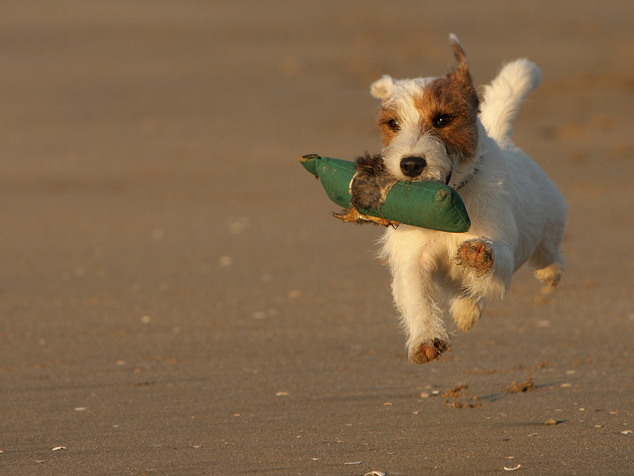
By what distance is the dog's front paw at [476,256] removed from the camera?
468 centimetres

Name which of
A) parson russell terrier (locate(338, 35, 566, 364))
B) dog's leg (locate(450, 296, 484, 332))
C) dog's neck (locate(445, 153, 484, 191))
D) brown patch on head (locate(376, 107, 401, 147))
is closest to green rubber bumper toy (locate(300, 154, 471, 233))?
parson russell terrier (locate(338, 35, 566, 364))

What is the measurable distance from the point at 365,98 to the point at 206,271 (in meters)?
9.42

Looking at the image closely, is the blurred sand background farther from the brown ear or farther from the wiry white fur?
the brown ear

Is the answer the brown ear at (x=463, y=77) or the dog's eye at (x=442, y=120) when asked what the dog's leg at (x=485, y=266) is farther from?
the brown ear at (x=463, y=77)

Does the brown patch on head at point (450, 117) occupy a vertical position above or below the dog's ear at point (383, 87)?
below

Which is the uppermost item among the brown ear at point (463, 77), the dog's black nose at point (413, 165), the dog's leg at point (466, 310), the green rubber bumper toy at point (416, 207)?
the brown ear at point (463, 77)

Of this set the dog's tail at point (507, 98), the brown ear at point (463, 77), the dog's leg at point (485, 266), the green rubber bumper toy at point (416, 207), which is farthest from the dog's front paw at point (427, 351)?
the dog's tail at point (507, 98)

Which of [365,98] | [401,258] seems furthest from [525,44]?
[401,258]

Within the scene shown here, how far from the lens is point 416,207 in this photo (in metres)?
4.75

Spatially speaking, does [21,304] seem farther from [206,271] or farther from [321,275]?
[321,275]

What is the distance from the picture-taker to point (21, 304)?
8.43 metres

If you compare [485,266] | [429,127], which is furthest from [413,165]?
[485,266]

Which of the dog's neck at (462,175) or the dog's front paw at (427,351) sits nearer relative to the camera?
the dog's front paw at (427,351)

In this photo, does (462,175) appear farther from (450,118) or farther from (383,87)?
(383,87)
